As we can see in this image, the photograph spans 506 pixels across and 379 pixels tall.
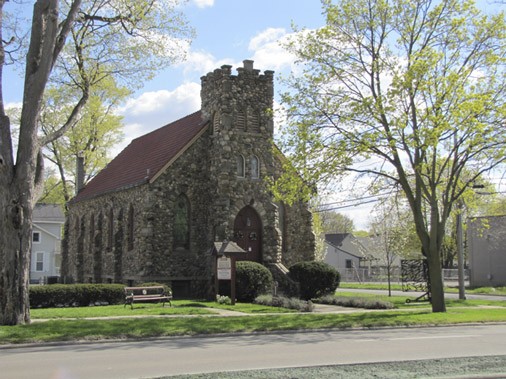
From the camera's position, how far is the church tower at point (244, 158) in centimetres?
2962

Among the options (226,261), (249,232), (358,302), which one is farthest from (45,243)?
(358,302)

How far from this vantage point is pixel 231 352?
41.2 ft

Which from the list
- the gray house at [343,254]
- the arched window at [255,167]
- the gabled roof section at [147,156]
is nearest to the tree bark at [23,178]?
the gabled roof section at [147,156]

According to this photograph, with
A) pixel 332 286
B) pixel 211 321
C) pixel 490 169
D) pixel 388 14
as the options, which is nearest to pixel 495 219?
pixel 332 286

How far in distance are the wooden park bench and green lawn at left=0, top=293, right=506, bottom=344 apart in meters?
0.32

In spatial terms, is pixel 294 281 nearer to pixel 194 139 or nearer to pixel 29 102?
pixel 194 139

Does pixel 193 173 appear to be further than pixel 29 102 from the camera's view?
Yes

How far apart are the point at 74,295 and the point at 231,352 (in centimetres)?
1329

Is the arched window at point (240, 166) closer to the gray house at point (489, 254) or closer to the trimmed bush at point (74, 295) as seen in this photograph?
the trimmed bush at point (74, 295)

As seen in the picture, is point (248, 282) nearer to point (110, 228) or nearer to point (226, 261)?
point (226, 261)

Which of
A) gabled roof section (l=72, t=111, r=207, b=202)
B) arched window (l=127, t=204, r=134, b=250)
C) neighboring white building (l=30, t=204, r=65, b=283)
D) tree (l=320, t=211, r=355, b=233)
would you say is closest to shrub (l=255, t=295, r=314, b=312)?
gabled roof section (l=72, t=111, r=207, b=202)

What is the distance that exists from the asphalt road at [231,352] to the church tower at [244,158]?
13.8 metres

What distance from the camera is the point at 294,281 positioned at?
28.8 metres

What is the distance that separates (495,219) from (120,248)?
29.0m
